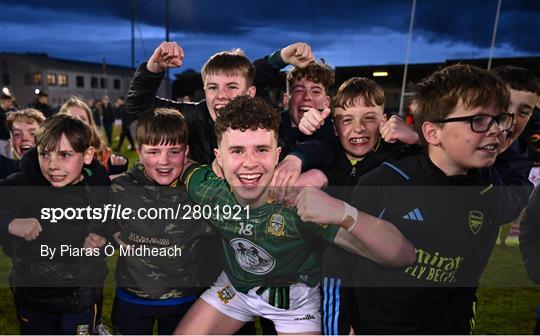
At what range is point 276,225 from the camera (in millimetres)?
2389

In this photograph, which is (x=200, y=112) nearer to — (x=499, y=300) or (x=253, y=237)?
(x=253, y=237)

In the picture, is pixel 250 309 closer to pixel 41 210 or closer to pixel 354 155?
pixel 354 155

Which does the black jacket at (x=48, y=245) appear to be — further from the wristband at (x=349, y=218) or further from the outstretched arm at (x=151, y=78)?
the wristband at (x=349, y=218)

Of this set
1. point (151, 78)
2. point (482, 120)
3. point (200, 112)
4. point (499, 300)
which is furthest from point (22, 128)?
point (499, 300)

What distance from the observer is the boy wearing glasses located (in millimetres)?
1908

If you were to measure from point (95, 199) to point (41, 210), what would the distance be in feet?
1.09

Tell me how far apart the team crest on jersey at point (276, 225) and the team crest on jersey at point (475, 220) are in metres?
1.01

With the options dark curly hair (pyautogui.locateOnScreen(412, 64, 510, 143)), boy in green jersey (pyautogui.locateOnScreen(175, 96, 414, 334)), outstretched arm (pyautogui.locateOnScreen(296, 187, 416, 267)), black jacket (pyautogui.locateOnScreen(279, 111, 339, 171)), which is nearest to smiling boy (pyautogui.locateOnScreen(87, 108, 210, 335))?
boy in green jersey (pyautogui.locateOnScreen(175, 96, 414, 334))

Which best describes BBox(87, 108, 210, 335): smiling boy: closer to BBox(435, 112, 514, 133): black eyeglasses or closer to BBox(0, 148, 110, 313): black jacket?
BBox(0, 148, 110, 313): black jacket

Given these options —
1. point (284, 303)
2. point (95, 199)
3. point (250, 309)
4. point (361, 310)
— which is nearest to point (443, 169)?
point (361, 310)

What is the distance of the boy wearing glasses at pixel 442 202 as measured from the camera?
191 centimetres

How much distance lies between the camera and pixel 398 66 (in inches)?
864

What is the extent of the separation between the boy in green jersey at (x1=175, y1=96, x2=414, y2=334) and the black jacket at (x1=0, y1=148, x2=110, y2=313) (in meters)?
0.73

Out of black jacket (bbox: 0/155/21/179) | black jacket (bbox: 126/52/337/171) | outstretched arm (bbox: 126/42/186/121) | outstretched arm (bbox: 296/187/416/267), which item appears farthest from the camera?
black jacket (bbox: 0/155/21/179)
